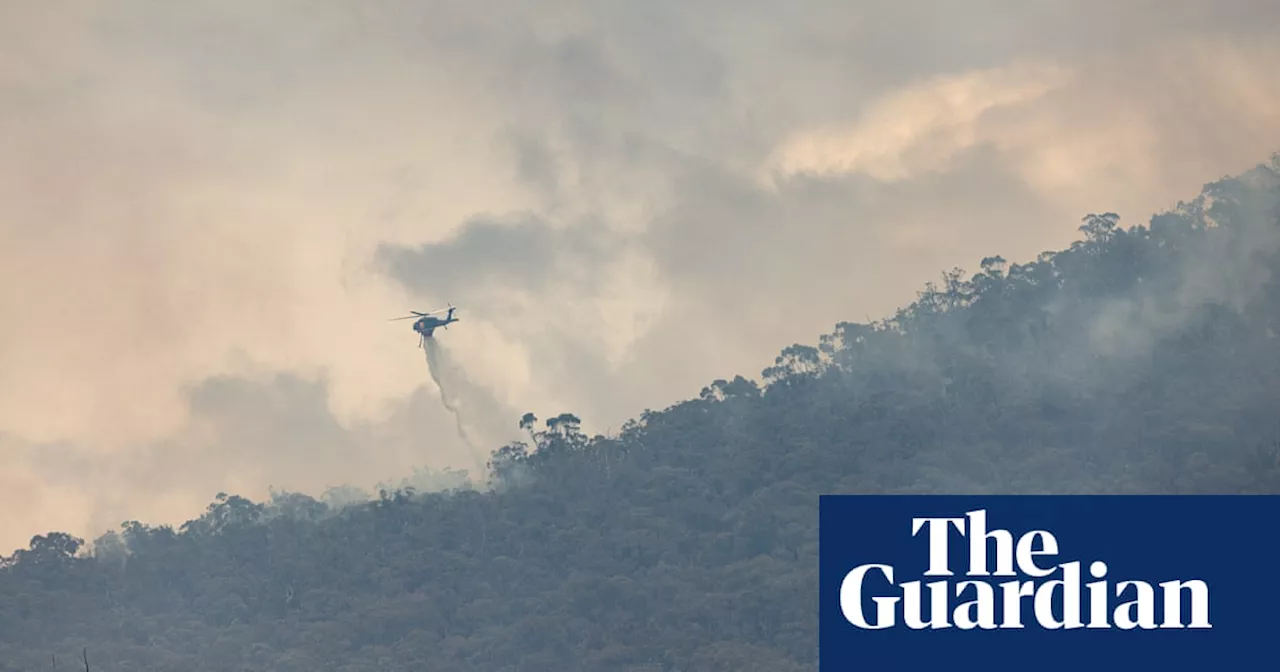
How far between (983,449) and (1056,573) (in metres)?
72.1

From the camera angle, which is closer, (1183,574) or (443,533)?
(1183,574)

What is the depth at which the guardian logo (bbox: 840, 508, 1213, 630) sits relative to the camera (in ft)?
185

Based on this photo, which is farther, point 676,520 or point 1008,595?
point 676,520

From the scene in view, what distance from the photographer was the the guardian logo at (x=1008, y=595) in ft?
185

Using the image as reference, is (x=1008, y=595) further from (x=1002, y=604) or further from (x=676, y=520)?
(x=676, y=520)

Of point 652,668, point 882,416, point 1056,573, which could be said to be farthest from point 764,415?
point 1056,573

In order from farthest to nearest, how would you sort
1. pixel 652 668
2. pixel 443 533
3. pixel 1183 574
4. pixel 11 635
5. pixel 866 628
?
pixel 443 533 < pixel 11 635 < pixel 652 668 < pixel 1183 574 < pixel 866 628

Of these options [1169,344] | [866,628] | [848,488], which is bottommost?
[866,628]

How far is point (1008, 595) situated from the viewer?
60094mm

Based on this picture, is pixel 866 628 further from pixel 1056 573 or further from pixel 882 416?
pixel 882 416

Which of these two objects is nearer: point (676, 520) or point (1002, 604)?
point (1002, 604)

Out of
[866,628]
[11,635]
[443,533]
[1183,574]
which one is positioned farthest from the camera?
[443,533]

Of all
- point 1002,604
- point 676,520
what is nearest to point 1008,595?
point 1002,604

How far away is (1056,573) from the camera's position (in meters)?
63.4
